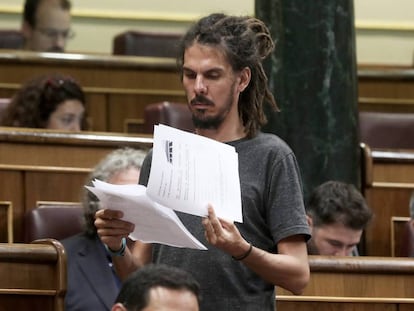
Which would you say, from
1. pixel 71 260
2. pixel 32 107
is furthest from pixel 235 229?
pixel 32 107

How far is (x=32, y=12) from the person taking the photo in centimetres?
381

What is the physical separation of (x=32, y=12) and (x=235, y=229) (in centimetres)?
236

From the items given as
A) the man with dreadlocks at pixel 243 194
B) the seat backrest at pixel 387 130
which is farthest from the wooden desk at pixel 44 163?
→ the man with dreadlocks at pixel 243 194

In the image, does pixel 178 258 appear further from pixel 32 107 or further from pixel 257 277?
pixel 32 107

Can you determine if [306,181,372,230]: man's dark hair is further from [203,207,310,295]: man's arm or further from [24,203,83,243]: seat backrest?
[203,207,310,295]: man's arm

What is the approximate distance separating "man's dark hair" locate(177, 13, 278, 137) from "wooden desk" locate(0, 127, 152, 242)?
3.54ft

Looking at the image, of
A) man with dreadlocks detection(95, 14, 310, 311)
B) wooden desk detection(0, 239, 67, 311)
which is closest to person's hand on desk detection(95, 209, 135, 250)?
man with dreadlocks detection(95, 14, 310, 311)

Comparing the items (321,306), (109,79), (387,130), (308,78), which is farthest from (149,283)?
(109,79)

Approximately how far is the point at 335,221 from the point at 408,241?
8.3 inches

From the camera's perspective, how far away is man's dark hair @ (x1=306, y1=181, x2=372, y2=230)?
101 inches

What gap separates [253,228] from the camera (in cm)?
172

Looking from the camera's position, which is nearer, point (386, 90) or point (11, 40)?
point (386, 90)

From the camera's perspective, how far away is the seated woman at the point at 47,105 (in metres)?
3.10

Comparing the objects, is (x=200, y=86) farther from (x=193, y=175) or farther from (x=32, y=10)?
(x=32, y=10)
